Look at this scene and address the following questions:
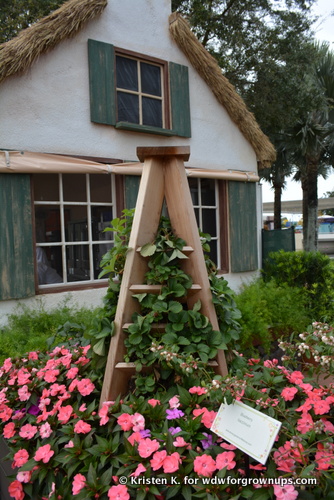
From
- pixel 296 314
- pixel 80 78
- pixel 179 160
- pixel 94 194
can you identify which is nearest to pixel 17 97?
pixel 80 78

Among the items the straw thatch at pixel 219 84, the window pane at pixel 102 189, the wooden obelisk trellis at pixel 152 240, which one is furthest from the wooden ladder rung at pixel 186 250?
the straw thatch at pixel 219 84

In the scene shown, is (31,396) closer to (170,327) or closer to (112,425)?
(112,425)

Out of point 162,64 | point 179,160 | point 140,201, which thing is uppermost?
point 162,64

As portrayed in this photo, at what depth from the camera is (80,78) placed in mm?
4566

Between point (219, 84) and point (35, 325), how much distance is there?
Answer: 4401 millimetres

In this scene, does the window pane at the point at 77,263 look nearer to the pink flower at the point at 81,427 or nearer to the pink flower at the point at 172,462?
the pink flower at the point at 81,427

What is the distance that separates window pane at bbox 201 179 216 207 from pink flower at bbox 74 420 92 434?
15.6 ft

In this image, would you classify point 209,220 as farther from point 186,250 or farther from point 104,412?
point 104,412

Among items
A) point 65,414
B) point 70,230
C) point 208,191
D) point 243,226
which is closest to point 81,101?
point 70,230

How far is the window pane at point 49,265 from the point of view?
4574 mm

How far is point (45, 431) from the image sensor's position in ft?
5.54

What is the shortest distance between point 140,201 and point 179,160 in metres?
0.30

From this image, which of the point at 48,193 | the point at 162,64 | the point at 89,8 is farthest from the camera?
the point at 162,64

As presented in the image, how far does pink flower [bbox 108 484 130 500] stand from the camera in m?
1.27
